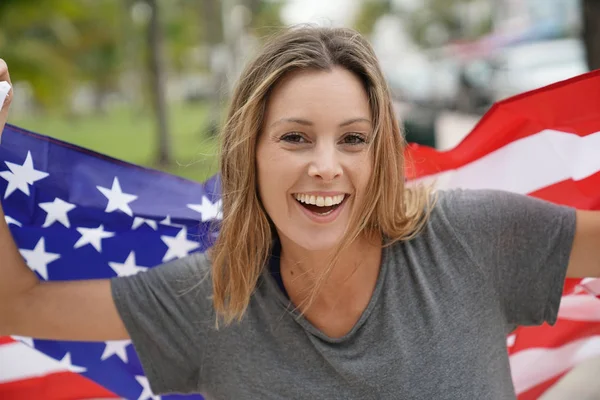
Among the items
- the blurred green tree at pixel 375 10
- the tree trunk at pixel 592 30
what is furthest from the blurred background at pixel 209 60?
the blurred green tree at pixel 375 10

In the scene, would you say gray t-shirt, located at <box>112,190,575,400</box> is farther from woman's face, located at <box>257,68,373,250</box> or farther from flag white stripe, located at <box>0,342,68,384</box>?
flag white stripe, located at <box>0,342,68,384</box>

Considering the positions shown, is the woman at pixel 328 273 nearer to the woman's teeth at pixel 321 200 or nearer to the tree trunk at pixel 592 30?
the woman's teeth at pixel 321 200

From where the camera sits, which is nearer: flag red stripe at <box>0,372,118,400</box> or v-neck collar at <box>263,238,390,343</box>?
v-neck collar at <box>263,238,390,343</box>

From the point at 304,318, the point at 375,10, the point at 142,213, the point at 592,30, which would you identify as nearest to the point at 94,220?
the point at 142,213

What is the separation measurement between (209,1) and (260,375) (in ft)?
69.9

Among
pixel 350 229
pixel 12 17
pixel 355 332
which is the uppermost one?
pixel 12 17

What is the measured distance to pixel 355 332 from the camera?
2.07 m

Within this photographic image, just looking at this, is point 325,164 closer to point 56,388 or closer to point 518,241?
point 518,241

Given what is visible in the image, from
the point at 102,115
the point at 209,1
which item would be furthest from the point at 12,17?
the point at 102,115

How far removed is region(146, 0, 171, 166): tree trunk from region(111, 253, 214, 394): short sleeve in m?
13.6

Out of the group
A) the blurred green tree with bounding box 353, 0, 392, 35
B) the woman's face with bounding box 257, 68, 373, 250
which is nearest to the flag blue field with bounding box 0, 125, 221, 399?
the woman's face with bounding box 257, 68, 373, 250

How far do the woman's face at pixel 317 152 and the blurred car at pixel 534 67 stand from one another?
1598 centimetres

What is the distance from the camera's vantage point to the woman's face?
201 centimetres

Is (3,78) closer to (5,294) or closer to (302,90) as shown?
(5,294)
